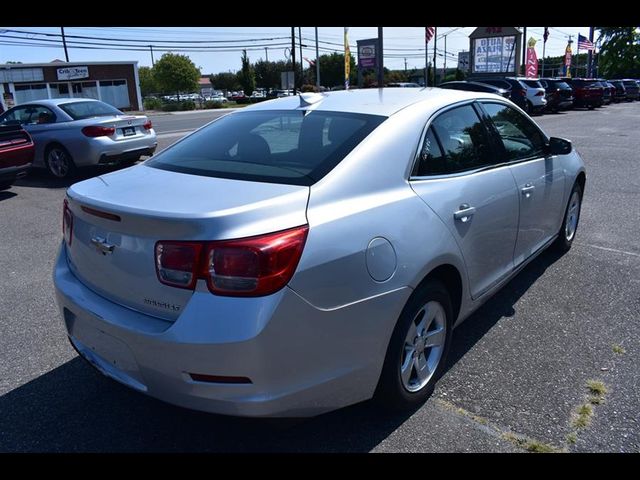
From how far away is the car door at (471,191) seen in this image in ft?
9.71

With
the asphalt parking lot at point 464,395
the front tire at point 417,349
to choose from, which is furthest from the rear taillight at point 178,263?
the front tire at point 417,349

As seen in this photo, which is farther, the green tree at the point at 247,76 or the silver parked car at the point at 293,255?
the green tree at the point at 247,76

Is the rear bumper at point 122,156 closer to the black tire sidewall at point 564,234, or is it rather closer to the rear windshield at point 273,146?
the rear windshield at point 273,146

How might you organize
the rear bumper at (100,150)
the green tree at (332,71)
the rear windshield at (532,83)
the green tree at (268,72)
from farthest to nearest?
the green tree at (332,71), the green tree at (268,72), the rear windshield at (532,83), the rear bumper at (100,150)

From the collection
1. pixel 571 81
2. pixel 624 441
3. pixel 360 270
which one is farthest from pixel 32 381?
pixel 571 81

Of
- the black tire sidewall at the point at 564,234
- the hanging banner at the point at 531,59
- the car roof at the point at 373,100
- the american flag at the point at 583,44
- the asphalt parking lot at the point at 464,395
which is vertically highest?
the american flag at the point at 583,44

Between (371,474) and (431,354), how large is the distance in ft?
2.53

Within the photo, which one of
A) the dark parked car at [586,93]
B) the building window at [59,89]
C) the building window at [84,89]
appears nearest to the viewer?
the dark parked car at [586,93]

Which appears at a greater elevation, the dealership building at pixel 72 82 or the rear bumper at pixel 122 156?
the dealership building at pixel 72 82

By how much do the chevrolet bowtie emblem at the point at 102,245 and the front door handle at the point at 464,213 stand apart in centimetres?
176

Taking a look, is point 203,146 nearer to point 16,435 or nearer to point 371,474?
point 16,435

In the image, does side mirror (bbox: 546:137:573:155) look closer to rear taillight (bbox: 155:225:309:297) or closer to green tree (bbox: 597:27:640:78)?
rear taillight (bbox: 155:225:309:297)

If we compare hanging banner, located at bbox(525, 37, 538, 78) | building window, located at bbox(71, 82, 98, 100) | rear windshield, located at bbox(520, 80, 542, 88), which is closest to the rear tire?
rear windshield, located at bbox(520, 80, 542, 88)

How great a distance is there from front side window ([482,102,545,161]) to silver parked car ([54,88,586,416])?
0.39 meters
